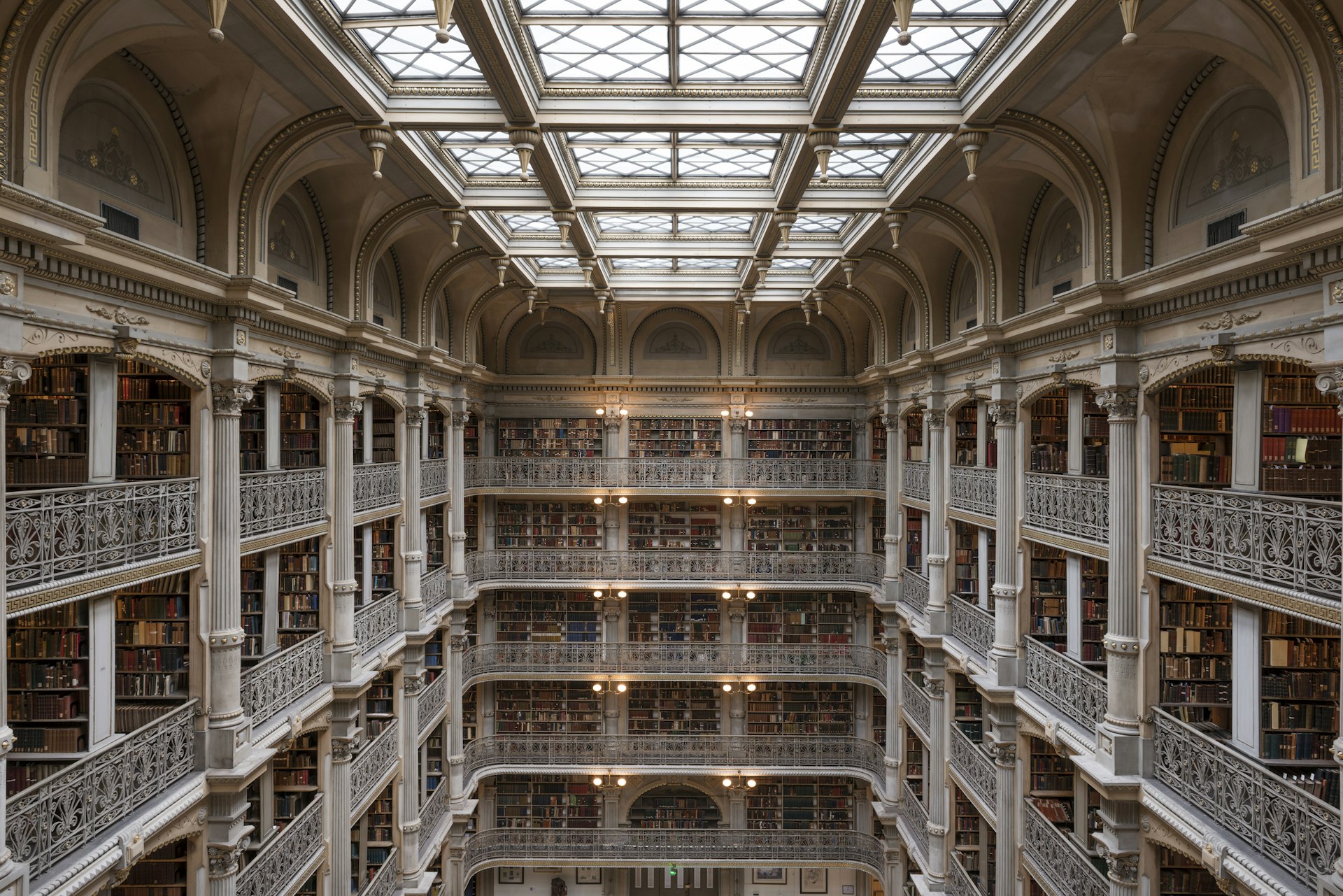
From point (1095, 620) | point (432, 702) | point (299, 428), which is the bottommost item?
point (432, 702)

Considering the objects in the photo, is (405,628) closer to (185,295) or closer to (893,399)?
(185,295)

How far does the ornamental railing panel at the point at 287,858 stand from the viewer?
299 inches

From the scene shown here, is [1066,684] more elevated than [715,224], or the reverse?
[715,224]

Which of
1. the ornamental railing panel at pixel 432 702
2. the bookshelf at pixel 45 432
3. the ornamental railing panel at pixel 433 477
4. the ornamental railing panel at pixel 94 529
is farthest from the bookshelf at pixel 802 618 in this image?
the bookshelf at pixel 45 432

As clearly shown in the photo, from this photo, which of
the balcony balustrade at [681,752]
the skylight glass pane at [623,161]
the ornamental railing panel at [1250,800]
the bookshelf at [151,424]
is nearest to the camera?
the ornamental railing panel at [1250,800]

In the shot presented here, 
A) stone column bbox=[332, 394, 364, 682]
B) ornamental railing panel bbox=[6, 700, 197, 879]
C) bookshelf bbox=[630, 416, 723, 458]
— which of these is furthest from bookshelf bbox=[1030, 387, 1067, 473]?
Answer: ornamental railing panel bbox=[6, 700, 197, 879]

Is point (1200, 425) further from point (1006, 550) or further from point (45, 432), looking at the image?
point (45, 432)

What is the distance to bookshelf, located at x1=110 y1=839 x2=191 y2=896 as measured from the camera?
7453mm

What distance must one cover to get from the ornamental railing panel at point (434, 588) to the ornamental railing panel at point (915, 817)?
288 inches

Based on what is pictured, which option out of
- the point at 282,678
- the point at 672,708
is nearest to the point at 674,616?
the point at 672,708

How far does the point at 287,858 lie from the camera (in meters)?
8.22

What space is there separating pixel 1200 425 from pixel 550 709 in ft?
37.9

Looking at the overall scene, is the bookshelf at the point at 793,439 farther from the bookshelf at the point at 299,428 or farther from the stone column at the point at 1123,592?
the stone column at the point at 1123,592

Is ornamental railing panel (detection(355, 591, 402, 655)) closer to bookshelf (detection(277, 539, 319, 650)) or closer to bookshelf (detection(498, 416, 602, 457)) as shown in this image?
bookshelf (detection(277, 539, 319, 650))
